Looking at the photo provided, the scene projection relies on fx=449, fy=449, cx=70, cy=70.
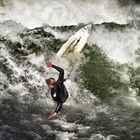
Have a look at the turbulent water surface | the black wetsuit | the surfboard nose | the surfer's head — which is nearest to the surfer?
the black wetsuit

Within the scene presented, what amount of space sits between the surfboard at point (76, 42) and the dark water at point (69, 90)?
1.03 feet

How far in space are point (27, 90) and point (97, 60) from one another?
9.49 feet

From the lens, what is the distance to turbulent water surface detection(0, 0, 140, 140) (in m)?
12.0

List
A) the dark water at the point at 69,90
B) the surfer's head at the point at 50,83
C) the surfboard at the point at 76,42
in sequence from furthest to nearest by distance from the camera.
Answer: the surfboard at the point at 76,42 < the dark water at the point at 69,90 < the surfer's head at the point at 50,83

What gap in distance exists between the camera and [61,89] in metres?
12.0

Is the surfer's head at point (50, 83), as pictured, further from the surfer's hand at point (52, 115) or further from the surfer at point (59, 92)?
the surfer's hand at point (52, 115)

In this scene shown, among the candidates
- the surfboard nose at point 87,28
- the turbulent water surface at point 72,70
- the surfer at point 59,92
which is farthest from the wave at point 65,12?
the surfer at point 59,92

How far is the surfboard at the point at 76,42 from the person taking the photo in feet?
47.7

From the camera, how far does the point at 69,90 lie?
13.5m

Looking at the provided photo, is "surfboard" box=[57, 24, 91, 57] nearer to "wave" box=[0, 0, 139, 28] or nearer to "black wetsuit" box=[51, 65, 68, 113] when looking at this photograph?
"wave" box=[0, 0, 139, 28]

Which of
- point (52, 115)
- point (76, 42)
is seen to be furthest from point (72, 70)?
point (52, 115)

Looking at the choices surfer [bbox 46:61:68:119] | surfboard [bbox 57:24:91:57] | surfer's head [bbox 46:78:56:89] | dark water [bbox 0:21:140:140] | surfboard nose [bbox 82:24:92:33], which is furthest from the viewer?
surfboard nose [bbox 82:24:92:33]

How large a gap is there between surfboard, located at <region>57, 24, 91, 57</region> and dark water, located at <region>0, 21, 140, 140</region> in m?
0.31

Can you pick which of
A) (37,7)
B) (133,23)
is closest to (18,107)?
(37,7)
